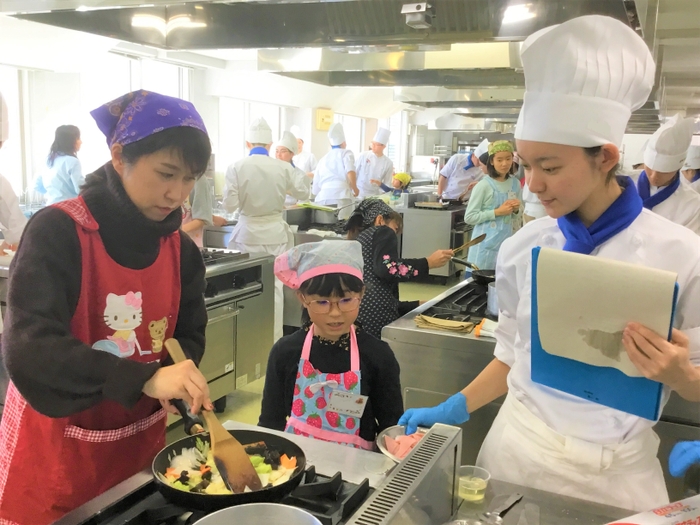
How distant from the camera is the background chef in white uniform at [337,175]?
7.03m

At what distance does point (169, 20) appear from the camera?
81.0 inches

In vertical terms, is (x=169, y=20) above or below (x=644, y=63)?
above

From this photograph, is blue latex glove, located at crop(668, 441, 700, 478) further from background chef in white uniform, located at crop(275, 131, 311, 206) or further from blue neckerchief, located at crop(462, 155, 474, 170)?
blue neckerchief, located at crop(462, 155, 474, 170)

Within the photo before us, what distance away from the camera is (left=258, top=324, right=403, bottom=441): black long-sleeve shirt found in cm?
159

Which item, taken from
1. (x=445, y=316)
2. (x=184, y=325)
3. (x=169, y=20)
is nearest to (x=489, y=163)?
(x=445, y=316)

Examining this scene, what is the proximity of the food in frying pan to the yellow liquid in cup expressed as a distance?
28cm

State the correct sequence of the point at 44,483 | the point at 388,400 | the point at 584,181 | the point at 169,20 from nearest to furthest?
the point at 584,181
the point at 44,483
the point at 388,400
the point at 169,20

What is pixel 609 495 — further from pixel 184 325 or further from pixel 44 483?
pixel 44 483

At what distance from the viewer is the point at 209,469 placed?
40.8 inches

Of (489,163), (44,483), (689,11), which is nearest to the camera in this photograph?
(44,483)

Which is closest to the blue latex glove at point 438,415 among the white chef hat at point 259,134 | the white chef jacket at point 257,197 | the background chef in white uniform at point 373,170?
the white chef jacket at point 257,197

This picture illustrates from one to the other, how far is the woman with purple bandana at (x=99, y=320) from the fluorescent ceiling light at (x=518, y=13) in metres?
1.04

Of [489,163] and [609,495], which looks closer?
[609,495]

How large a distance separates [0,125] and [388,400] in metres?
2.29
